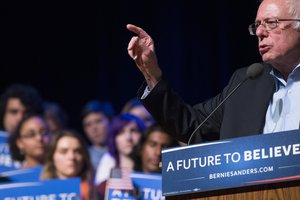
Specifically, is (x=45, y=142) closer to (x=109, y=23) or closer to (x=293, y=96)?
(x=109, y=23)

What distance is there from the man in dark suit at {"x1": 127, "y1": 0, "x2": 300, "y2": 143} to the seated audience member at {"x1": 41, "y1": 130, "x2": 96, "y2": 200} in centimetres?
225

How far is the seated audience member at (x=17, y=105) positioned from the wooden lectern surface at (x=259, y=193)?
13.9 ft

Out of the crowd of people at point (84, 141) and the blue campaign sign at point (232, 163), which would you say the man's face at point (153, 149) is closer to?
the crowd of people at point (84, 141)

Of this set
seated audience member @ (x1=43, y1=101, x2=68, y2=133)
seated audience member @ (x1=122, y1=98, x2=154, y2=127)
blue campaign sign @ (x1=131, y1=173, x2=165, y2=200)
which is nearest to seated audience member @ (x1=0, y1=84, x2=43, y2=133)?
seated audience member @ (x1=43, y1=101, x2=68, y2=133)

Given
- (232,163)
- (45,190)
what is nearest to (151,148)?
(45,190)

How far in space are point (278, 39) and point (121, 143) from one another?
9.69ft

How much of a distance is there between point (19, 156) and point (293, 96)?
3326 mm

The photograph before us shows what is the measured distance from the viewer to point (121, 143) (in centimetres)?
589

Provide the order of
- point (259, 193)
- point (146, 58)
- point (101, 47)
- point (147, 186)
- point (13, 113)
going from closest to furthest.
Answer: point (259, 193) < point (146, 58) < point (147, 186) < point (13, 113) < point (101, 47)

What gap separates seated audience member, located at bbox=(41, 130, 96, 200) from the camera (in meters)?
5.31

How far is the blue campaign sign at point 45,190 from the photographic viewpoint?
165 inches

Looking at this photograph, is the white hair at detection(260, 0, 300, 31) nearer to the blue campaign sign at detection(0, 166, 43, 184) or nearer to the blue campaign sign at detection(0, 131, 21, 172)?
the blue campaign sign at detection(0, 166, 43, 184)

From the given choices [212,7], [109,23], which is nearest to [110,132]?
[212,7]

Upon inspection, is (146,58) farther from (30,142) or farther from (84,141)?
(30,142)
